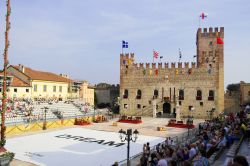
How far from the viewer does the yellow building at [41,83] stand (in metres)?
40.6

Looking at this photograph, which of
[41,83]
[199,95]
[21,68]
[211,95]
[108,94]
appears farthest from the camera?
[108,94]

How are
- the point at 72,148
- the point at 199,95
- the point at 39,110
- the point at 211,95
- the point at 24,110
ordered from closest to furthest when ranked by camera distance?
1. the point at 72,148
2. the point at 24,110
3. the point at 39,110
4. the point at 211,95
5. the point at 199,95

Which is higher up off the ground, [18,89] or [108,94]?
[18,89]

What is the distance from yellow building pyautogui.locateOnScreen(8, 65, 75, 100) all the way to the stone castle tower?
1079 cm


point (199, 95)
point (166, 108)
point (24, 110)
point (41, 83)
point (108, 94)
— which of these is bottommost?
point (166, 108)

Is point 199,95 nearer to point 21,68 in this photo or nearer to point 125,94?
point 125,94

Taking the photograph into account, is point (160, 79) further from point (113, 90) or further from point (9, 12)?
point (9, 12)

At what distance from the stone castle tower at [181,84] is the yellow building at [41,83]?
10.8 meters

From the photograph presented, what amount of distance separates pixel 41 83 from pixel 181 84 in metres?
22.3

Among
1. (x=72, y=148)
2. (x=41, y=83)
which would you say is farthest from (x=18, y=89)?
(x=72, y=148)

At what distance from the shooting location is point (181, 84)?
42.2m

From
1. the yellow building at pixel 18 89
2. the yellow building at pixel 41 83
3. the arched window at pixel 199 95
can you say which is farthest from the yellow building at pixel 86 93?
the arched window at pixel 199 95

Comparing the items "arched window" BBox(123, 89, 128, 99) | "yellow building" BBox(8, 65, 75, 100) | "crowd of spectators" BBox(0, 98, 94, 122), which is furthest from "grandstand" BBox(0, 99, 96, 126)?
"arched window" BBox(123, 89, 128, 99)

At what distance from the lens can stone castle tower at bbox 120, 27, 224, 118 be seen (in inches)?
1604
